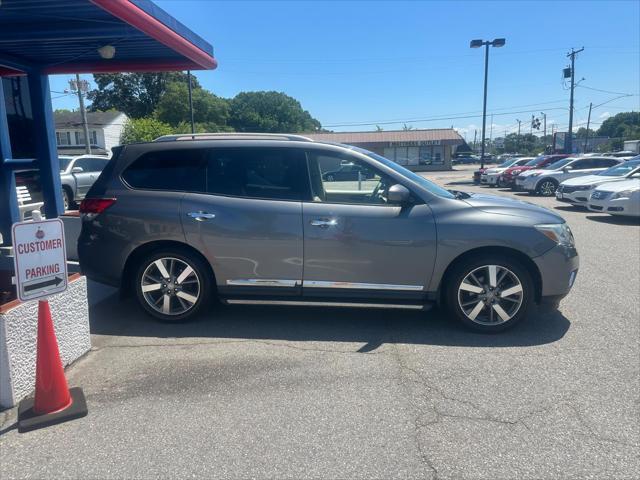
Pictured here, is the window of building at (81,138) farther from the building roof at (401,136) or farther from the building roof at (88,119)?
the building roof at (401,136)

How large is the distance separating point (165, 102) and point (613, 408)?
63.2 m

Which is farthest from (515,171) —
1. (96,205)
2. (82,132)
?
(82,132)

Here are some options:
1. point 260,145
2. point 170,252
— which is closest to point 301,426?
point 170,252

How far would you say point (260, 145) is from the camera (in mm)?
5012

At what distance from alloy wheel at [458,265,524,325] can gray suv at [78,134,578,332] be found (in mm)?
10

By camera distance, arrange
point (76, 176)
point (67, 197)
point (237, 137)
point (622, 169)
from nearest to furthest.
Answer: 1. point (237, 137)
2. point (622, 169)
3. point (67, 197)
4. point (76, 176)

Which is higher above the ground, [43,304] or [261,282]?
[43,304]

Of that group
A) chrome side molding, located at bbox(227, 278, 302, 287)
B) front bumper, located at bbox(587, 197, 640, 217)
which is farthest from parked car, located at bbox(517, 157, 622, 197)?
chrome side molding, located at bbox(227, 278, 302, 287)

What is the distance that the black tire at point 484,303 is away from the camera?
4.68 meters

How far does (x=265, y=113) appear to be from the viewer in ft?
295

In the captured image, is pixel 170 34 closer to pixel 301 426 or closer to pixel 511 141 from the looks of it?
pixel 301 426

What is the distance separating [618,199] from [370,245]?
10.3 meters

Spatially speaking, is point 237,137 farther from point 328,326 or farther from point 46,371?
point 46,371

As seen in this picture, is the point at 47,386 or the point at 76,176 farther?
the point at 76,176
